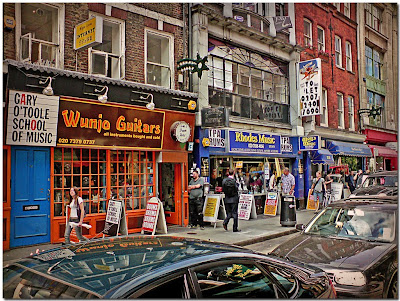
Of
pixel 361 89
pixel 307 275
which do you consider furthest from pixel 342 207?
pixel 361 89

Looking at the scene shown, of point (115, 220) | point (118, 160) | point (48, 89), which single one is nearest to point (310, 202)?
point (118, 160)

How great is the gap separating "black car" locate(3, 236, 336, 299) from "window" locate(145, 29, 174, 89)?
30.9ft

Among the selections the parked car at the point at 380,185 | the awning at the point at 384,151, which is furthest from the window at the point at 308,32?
the parked car at the point at 380,185

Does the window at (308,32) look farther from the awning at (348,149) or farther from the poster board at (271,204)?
the poster board at (271,204)

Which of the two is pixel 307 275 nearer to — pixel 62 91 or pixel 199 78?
pixel 62 91

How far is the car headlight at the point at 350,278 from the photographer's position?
4852 mm

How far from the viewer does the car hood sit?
515 cm

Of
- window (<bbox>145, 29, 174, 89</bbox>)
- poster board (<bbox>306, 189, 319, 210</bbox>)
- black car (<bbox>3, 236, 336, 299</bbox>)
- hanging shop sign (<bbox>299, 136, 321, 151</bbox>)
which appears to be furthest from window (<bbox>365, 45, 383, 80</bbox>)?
black car (<bbox>3, 236, 336, 299</bbox>)

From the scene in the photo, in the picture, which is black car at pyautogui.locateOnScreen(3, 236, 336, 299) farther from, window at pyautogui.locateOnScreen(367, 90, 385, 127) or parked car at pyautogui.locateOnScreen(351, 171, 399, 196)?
window at pyautogui.locateOnScreen(367, 90, 385, 127)

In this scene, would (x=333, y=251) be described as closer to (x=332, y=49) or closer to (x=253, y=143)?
(x=253, y=143)

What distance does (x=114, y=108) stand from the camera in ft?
36.6

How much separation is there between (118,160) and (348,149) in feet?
49.2

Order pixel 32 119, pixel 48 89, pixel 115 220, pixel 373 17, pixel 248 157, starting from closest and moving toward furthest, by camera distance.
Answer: pixel 32 119 → pixel 48 89 → pixel 115 220 → pixel 248 157 → pixel 373 17

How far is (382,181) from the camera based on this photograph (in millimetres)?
11352
